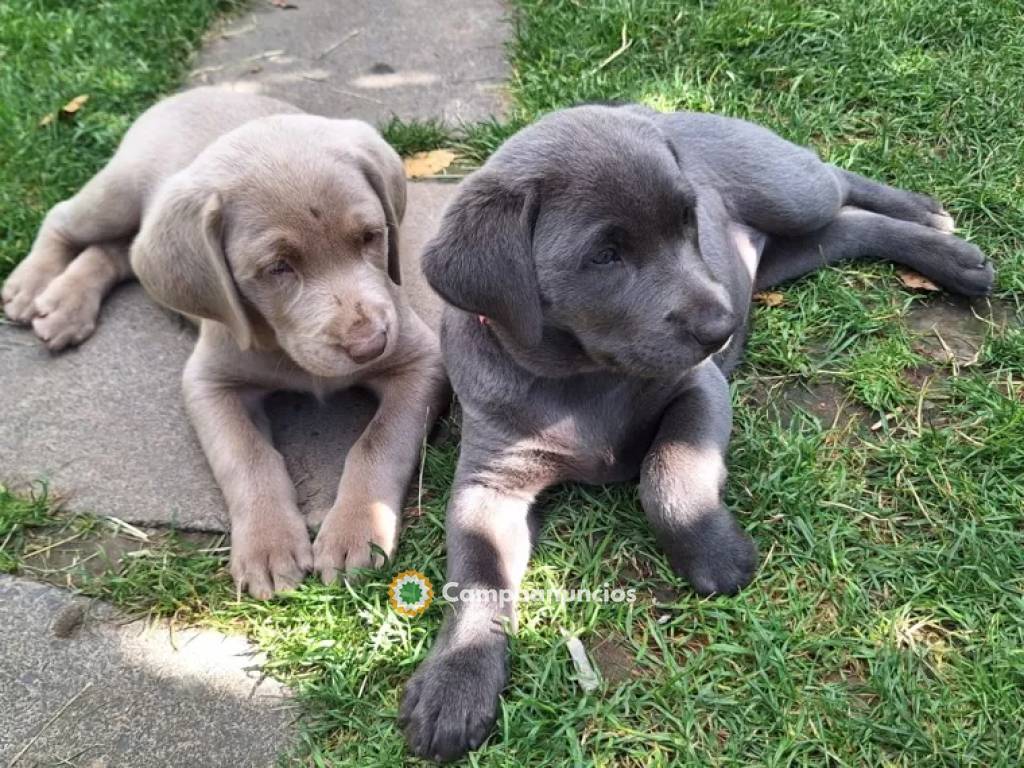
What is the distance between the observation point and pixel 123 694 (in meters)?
3.25

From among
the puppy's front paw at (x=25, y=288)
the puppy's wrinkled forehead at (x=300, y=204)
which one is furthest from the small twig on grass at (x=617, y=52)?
the puppy's front paw at (x=25, y=288)

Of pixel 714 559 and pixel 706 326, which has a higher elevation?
pixel 706 326

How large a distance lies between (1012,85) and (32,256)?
16.4 ft

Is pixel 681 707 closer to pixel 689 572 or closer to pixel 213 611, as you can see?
pixel 689 572

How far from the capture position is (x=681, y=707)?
2957 mm

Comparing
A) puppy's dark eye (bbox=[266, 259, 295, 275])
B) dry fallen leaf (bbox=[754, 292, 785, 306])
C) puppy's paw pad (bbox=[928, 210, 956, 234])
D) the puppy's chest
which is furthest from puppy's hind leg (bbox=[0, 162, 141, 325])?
puppy's paw pad (bbox=[928, 210, 956, 234])

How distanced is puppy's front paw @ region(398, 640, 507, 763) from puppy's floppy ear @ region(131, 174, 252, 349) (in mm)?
1499

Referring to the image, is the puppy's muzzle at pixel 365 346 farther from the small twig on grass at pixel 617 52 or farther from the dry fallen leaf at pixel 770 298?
the small twig on grass at pixel 617 52

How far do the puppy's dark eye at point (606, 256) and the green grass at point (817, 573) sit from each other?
1.00 m

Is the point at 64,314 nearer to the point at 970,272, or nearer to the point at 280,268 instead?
the point at 280,268

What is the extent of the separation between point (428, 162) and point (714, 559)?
3.03m

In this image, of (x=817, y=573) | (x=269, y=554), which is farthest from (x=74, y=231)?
(x=817, y=573)

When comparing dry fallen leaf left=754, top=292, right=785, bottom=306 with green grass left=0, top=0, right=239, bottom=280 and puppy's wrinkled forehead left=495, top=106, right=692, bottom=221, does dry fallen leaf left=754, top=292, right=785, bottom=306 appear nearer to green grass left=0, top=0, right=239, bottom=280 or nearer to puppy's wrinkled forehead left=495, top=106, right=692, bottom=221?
puppy's wrinkled forehead left=495, top=106, right=692, bottom=221

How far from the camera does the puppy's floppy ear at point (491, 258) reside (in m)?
2.97
